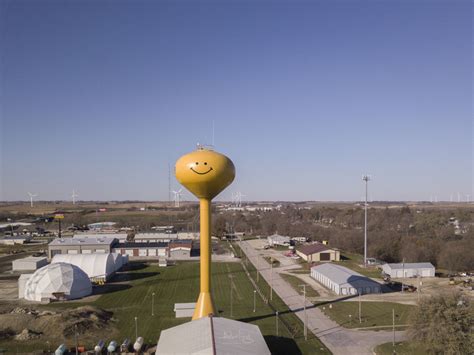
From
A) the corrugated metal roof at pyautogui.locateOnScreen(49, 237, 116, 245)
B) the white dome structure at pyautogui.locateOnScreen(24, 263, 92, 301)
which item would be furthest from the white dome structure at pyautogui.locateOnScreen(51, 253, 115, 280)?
the corrugated metal roof at pyautogui.locateOnScreen(49, 237, 116, 245)

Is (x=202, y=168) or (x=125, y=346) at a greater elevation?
(x=202, y=168)

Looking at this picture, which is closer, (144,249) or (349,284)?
(349,284)

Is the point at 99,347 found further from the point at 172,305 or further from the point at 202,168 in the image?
the point at 202,168

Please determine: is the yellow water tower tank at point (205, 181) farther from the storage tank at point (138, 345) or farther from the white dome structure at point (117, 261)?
the white dome structure at point (117, 261)

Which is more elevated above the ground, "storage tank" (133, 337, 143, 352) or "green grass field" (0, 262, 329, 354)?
"storage tank" (133, 337, 143, 352)

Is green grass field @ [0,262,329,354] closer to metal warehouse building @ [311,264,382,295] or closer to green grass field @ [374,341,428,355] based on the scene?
green grass field @ [374,341,428,355]

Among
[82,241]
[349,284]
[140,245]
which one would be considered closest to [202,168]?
[349,284]

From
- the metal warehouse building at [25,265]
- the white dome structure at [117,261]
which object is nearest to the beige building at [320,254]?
the white dome structure at [117,261]

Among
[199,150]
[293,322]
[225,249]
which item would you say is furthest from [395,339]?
[225,249]
